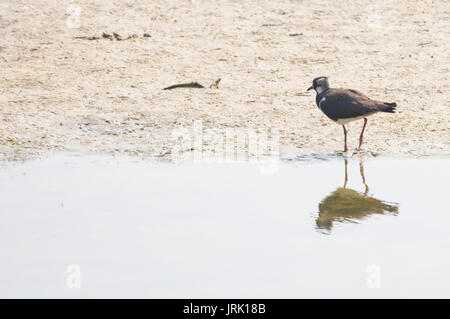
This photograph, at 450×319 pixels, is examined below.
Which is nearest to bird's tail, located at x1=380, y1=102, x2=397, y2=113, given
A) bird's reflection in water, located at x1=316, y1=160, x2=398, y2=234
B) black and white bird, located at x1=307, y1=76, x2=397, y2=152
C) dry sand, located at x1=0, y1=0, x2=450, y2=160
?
black and white bird, located at x1=307, y1=76, x2=397, y2=152

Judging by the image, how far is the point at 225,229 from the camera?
8242 mm

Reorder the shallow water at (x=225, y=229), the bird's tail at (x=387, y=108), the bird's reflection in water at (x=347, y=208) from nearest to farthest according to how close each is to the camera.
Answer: the shallow water at (x=225, y=229) < the bird's reflection in water at (x=347, y=208) < the bird's tail at (x=387, y=108)

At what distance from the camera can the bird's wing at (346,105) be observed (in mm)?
10781

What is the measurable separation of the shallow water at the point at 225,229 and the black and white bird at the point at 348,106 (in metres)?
0.60

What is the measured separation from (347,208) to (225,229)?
1.44 metres

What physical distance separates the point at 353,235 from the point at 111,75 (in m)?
6.56

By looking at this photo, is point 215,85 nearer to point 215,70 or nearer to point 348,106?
point 215,70

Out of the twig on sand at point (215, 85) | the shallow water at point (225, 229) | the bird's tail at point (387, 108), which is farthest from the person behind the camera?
the twig on sand at point (215, 85)

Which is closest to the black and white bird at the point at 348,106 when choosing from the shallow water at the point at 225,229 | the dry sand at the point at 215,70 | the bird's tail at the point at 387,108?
the bird's tail at the point at 387,108

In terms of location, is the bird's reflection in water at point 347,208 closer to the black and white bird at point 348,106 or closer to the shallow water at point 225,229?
the shallow water at point 225,229

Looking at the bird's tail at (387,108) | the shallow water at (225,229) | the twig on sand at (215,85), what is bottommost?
the shallow water at (225,229)

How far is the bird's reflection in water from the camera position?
859cm

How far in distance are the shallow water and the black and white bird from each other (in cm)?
60
